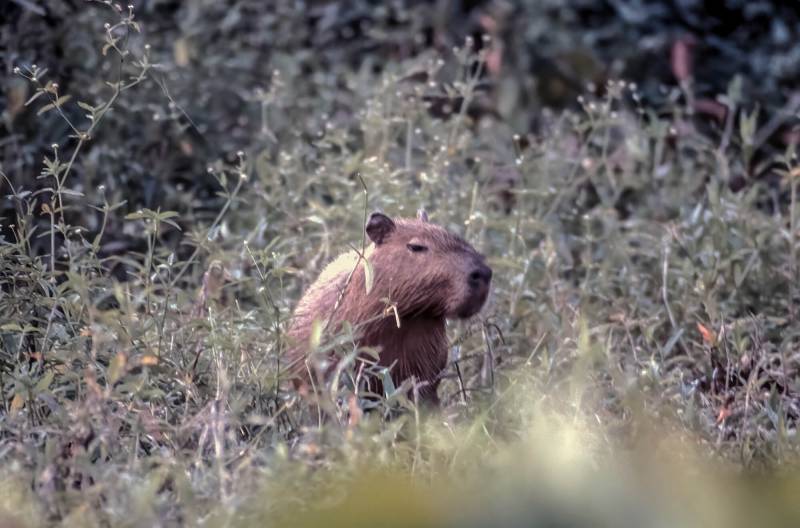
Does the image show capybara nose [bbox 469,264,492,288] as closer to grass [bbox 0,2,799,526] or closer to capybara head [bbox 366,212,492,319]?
capybara head [bbox 366,212,492,319]

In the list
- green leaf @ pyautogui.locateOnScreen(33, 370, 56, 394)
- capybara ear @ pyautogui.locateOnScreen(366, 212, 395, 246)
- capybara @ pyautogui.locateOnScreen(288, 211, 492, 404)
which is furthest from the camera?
capybara ear @ pyautogui.locateOnScreen(366, 212, 395, 246)

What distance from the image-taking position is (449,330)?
4.80m

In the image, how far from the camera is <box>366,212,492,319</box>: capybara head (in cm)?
390

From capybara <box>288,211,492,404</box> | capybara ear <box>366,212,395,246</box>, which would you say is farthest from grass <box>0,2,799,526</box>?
capybara ear <box>366,212,395,246</box>

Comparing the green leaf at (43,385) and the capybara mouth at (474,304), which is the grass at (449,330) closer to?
the green leaf at (43,385)

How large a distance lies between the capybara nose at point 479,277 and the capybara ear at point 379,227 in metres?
0.29

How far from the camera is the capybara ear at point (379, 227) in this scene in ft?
13.0

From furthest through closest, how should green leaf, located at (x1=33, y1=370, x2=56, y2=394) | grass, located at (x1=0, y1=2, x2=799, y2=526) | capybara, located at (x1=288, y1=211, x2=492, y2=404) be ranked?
capybara, located at (x1=288, y1=211, x2=492, y2=404), green leaf, located at (x1=33, y1=370, x2=56, y2=394), grass, located at (x1=0, y1=2, x2=799, y2=526)

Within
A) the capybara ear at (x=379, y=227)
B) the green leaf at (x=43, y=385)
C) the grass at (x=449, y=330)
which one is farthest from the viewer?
the capybara ear at (x=379, y=227)

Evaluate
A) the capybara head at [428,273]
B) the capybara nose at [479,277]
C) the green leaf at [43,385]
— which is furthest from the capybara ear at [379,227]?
the green leaf at [43,385]

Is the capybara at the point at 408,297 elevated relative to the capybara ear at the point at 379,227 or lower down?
lower down

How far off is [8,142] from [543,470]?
14.1 feet

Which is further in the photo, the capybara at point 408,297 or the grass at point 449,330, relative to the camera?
the capybara at point 408,297

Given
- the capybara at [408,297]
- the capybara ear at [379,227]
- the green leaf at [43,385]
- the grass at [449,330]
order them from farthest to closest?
the capybara ear at [379,227], the capybara at [408,297], the green leaf at [43,385], the grass at [449,330]
